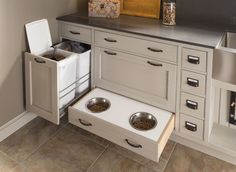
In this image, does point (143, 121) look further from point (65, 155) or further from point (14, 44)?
point (14, 44)

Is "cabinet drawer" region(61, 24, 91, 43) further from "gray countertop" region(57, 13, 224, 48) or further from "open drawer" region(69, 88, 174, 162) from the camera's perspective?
"open drawer" region(69, 88, 174, 162)

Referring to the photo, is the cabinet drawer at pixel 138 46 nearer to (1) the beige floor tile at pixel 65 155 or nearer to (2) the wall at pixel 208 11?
(2) the wall at pixel 208 11

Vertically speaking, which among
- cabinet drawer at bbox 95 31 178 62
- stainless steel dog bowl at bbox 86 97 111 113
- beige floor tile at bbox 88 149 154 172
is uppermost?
cabinet drawer at bbox 95 31 178 62

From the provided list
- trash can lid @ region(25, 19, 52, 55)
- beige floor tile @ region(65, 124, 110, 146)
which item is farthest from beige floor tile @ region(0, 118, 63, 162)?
trash can lid @ region(25, 19, 52, 55)

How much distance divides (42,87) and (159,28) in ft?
3.29

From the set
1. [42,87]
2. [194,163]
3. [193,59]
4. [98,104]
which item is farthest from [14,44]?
[194,163]

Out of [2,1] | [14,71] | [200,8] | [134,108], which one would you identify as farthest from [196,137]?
[2,1]

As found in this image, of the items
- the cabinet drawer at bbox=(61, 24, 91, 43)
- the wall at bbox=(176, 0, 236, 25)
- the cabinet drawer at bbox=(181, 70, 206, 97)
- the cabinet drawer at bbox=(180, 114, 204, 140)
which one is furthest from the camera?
the cabinet drawer at bbox=(61, 24, 91, 43)

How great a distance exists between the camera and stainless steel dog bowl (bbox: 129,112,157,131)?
1980 millimetres

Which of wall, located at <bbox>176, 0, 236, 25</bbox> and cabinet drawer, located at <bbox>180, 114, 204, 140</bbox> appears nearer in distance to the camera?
cabinet drawer, located at <bbox>180, 114, 204, 140</bbox>

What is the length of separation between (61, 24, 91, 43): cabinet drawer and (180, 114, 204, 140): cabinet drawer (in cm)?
A: 99

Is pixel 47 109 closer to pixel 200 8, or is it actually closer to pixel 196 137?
pixel 196 137

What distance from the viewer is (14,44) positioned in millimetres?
2107

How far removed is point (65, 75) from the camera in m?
2.14
